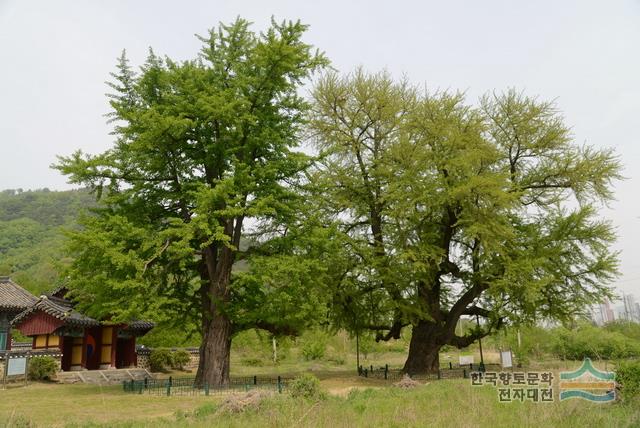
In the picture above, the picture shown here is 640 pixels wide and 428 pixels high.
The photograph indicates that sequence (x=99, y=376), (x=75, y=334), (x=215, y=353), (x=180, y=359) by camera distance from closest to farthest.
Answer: (x=215, y=353) < (x=99, y=376) < (x=75, y=334) < (x=180, y=359)

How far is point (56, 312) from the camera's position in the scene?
24.6 meters

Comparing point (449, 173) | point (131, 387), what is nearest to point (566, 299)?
point (449, 173)

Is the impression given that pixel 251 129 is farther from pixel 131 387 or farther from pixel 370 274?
pixel 131 387

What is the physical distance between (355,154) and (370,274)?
6.05 m

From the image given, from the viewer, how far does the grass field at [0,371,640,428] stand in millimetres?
9070

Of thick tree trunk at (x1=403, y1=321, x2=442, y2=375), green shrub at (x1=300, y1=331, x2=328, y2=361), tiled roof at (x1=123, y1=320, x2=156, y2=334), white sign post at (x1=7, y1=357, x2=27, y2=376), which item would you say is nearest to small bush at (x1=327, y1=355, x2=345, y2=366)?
green shrub at (x1=300, y1=331, x2=328, y2=361)

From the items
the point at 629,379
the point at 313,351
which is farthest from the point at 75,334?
the point at 629,379

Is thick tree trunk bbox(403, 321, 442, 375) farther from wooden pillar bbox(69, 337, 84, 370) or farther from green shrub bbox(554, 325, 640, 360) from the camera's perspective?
green shrub bbox(554, 325, 640, 360)

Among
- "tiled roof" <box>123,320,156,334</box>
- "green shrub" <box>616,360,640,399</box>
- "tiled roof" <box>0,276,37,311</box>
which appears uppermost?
"tiled roof" <box>0,276,37,311</box>

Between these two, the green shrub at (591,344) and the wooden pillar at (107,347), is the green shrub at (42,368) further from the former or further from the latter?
the green shrub at (591,344)

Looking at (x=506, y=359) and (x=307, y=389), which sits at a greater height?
(x=307, y=389)

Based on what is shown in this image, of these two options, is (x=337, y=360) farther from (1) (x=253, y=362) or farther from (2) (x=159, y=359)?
(2) (x=159, y=359)

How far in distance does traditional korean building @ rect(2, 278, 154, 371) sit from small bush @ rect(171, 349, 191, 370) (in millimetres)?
2711

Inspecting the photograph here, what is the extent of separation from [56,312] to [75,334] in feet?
8.00
